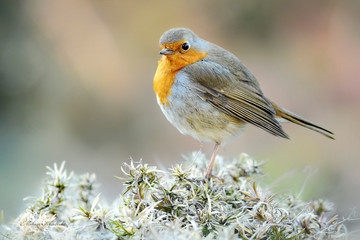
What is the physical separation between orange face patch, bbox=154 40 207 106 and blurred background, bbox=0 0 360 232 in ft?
6.61

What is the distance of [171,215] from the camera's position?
67.1 inches

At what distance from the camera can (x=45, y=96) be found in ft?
17.6

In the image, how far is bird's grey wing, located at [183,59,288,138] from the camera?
121 inches

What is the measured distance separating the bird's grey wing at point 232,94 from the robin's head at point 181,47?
0.06 metres

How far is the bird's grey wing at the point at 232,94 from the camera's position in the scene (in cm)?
307

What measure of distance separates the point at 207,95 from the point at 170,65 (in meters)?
0.34

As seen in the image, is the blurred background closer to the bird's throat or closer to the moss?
the bird's throat

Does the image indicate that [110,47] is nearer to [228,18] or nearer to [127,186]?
[228,18]

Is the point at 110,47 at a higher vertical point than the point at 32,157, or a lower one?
higher

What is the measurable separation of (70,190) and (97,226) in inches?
20.4

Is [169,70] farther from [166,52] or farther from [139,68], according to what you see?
[139,68]

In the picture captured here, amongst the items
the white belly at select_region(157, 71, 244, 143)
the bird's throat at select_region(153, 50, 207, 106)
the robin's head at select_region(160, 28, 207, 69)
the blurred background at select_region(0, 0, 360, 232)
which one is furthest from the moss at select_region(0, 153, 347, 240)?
the blurred background at select_region(0, 0, 360, 232)

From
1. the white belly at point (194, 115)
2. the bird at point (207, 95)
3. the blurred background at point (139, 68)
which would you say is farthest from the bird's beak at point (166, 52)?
the blurred background at point (139, 68)

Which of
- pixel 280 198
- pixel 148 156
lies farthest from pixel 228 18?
pixel 280 198
